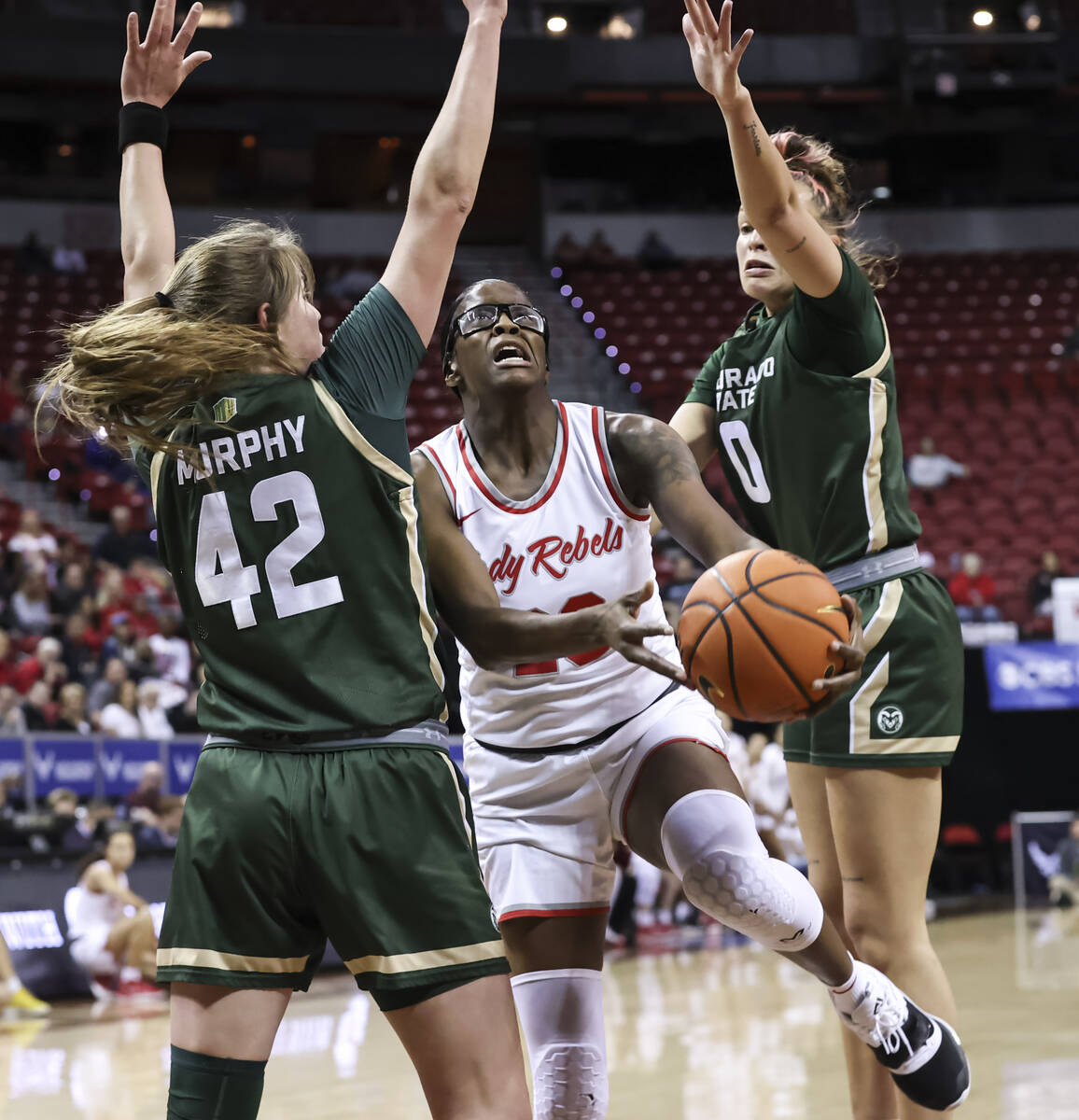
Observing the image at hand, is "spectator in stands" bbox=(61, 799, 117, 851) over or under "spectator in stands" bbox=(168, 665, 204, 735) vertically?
under

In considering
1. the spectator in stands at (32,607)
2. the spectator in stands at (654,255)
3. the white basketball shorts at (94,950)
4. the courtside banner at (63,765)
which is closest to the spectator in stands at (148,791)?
the courtside banner at (63,765)

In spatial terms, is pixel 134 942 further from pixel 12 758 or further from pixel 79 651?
pixel 79 651

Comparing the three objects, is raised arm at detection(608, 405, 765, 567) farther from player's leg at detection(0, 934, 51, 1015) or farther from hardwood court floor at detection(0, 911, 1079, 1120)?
player's leg at detection(0, 934, 51, 1015)

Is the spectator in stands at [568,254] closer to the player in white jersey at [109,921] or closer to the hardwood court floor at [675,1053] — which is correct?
the hardwood court floor at [675,1053]

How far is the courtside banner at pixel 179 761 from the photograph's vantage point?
10031mm

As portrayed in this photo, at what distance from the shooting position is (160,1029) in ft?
25.5

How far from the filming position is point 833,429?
365 centimetres

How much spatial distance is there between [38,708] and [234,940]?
8305 millimetres

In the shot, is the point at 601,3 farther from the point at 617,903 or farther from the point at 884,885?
the point at 884,885

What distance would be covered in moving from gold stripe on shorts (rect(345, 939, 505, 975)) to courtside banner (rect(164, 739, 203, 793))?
7776 millimetres

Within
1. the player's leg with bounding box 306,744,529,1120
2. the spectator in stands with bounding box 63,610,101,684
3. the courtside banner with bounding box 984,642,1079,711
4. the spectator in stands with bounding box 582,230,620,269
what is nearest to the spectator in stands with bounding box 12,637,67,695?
the spectator in stands with bounding box 63,610,101,684

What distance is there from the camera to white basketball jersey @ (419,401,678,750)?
3484 millimetres

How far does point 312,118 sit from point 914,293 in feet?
30.2

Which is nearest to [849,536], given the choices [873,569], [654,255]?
[873,569]
